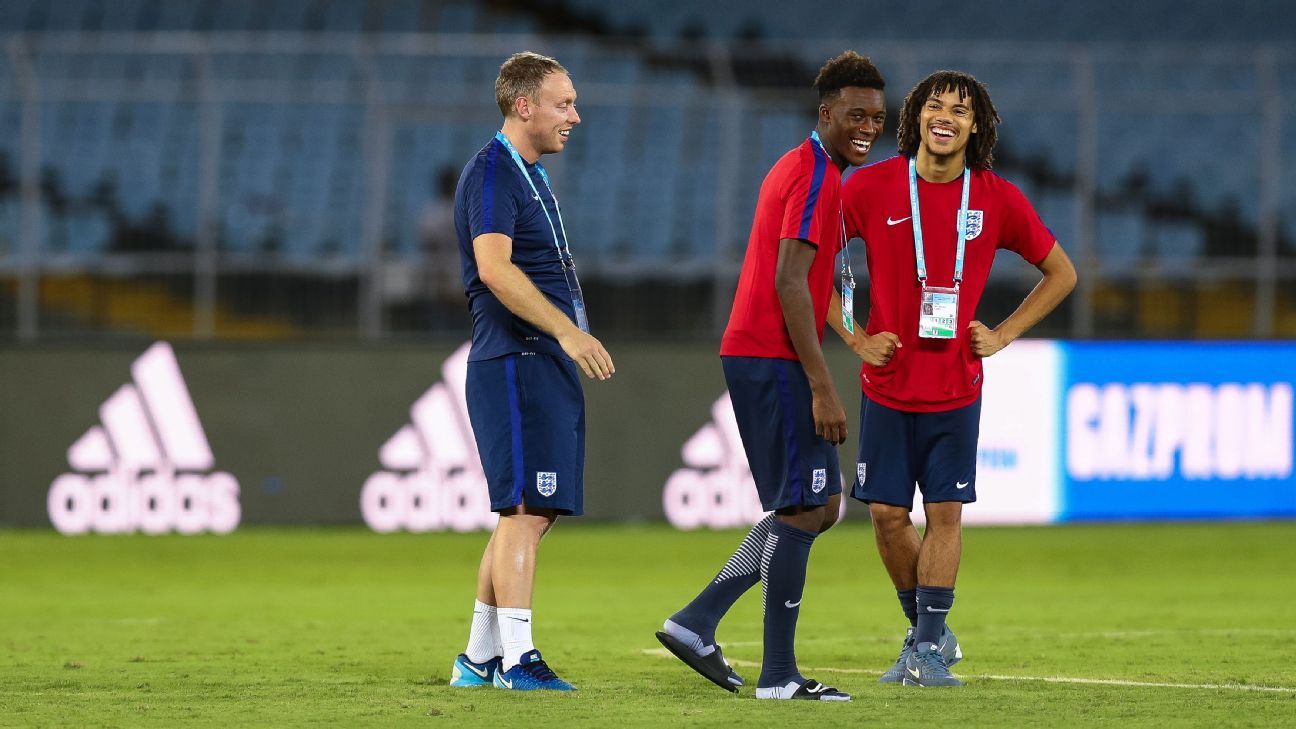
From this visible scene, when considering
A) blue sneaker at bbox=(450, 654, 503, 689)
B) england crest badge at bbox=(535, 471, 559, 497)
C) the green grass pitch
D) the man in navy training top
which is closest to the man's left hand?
the green grass pitch

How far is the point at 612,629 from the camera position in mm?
8867

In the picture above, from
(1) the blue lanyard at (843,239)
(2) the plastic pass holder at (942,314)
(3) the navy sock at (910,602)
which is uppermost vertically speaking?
(1) the blue lanyard at (843,239)

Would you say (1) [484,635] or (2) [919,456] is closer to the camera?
(1) [484,635]

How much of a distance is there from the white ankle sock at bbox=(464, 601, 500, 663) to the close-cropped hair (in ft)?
5.33

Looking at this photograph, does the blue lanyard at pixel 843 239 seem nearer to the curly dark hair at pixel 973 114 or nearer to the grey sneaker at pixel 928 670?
the curly dark hair at pixel 973 114

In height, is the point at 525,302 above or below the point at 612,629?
above

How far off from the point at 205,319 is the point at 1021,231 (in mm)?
9519

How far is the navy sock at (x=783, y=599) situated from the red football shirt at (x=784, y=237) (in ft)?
1.90

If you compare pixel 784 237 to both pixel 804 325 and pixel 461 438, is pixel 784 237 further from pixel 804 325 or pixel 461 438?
pixel 461 438

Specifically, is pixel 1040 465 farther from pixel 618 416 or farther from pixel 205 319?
pixel 205 319

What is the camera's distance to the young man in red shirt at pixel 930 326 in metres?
6.67

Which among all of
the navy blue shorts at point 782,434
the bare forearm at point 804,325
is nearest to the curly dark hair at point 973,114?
the bare forearm at point 804,325

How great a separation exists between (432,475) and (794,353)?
26.9 ft

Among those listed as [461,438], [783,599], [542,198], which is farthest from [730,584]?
[461,438]
